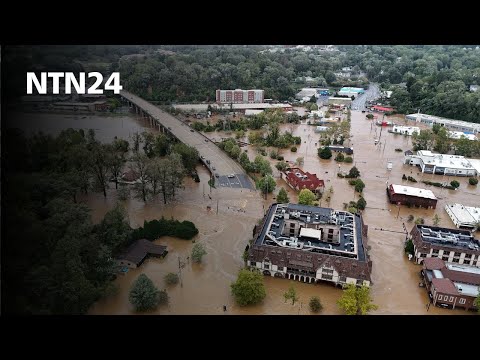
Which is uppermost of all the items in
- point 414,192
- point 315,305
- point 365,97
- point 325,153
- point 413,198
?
point 365,97

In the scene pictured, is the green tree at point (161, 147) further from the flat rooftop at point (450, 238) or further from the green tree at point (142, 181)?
the flat rooftop at point (450, 238)

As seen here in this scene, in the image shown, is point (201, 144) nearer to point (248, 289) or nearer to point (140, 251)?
point (140, 251)

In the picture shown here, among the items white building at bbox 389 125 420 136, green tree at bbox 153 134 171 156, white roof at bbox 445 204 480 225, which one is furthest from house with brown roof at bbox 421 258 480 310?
white building at bbox 389 125 420 136

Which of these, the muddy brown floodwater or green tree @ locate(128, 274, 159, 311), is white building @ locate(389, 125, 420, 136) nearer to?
the muddy brown floodwater

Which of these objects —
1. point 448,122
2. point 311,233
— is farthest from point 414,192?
point 448,122

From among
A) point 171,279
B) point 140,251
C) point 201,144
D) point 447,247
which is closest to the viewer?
point 171,279

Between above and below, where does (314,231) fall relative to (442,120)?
below
